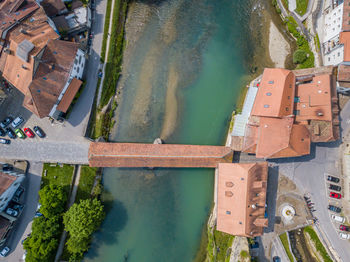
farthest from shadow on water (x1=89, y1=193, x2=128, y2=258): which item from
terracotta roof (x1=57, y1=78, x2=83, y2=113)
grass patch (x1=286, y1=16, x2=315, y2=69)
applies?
grass patch (x1=286, y1=16, x2=315, y2=69)

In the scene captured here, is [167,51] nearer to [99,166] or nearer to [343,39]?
[99,166]

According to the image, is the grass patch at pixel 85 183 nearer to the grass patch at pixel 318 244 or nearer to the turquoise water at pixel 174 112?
the turquoise water at pixel 174 112

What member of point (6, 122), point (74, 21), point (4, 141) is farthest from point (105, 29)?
point (4, 141)

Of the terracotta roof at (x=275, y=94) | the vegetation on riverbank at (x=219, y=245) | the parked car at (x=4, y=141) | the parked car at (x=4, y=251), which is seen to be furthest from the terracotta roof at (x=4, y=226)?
the terracotta roof at (x=275, y=94)

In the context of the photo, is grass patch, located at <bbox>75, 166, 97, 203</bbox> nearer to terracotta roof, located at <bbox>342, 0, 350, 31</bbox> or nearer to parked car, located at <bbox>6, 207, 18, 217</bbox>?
parked car, located at <bbox>6, 207, 18, 217</bbox>

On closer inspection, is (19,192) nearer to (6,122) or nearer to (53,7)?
Result: (6,122)
